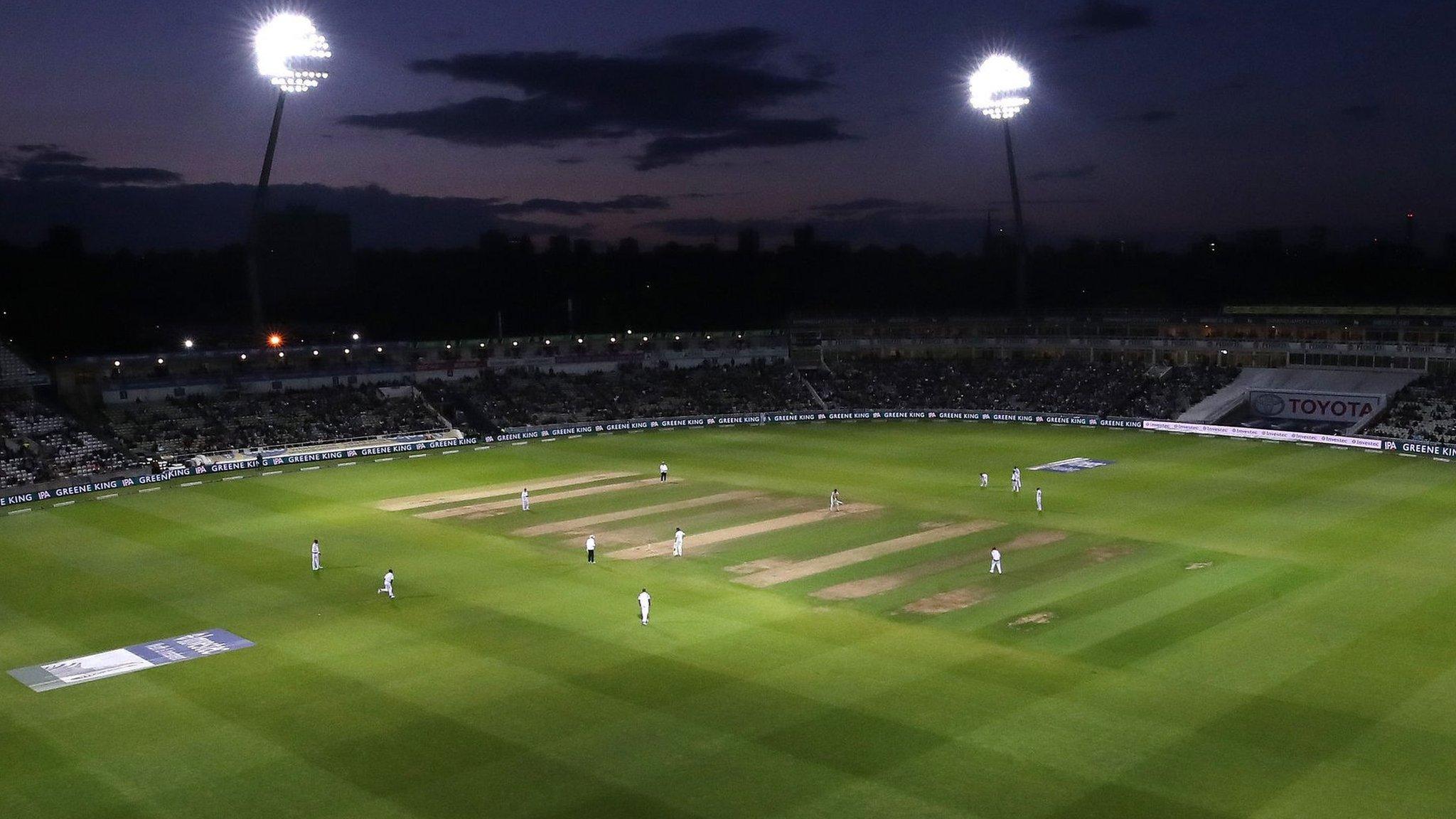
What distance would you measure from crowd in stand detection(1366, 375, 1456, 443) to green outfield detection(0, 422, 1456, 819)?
577 inches

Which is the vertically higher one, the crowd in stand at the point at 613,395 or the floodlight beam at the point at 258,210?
the floodlight beam at the point at 258,210

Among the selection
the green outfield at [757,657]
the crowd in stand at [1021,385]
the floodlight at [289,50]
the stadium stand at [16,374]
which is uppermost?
the floodlight at [289,50]

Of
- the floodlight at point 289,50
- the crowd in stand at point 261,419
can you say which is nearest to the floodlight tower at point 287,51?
the floodlight at point 289,50

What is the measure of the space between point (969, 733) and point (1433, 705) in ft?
30.1

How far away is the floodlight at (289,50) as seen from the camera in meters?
55.5

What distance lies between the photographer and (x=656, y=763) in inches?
731

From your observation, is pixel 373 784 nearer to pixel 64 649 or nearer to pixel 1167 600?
pixel 64 649

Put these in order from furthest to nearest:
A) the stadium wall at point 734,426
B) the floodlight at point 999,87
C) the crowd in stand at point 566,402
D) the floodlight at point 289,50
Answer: the floodlight at point 999,87 → the crowd in stand at point 566,402 → the floodlight at point 289,50 → the stadium wall at point 734,426

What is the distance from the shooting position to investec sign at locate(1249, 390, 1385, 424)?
66062 mm

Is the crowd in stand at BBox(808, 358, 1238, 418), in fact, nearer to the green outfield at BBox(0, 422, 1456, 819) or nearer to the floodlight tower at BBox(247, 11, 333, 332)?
the green outfield at BBox(0, 422, 1456, 819)

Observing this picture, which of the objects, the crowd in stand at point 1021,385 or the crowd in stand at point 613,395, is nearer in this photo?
the crowd in stand at point 1021,385

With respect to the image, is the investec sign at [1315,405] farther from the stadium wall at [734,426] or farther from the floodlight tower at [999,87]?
the floodlight tower at [999,87]

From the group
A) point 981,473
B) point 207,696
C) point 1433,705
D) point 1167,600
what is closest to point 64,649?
point 207,696

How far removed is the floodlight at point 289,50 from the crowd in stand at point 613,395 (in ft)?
82.0
